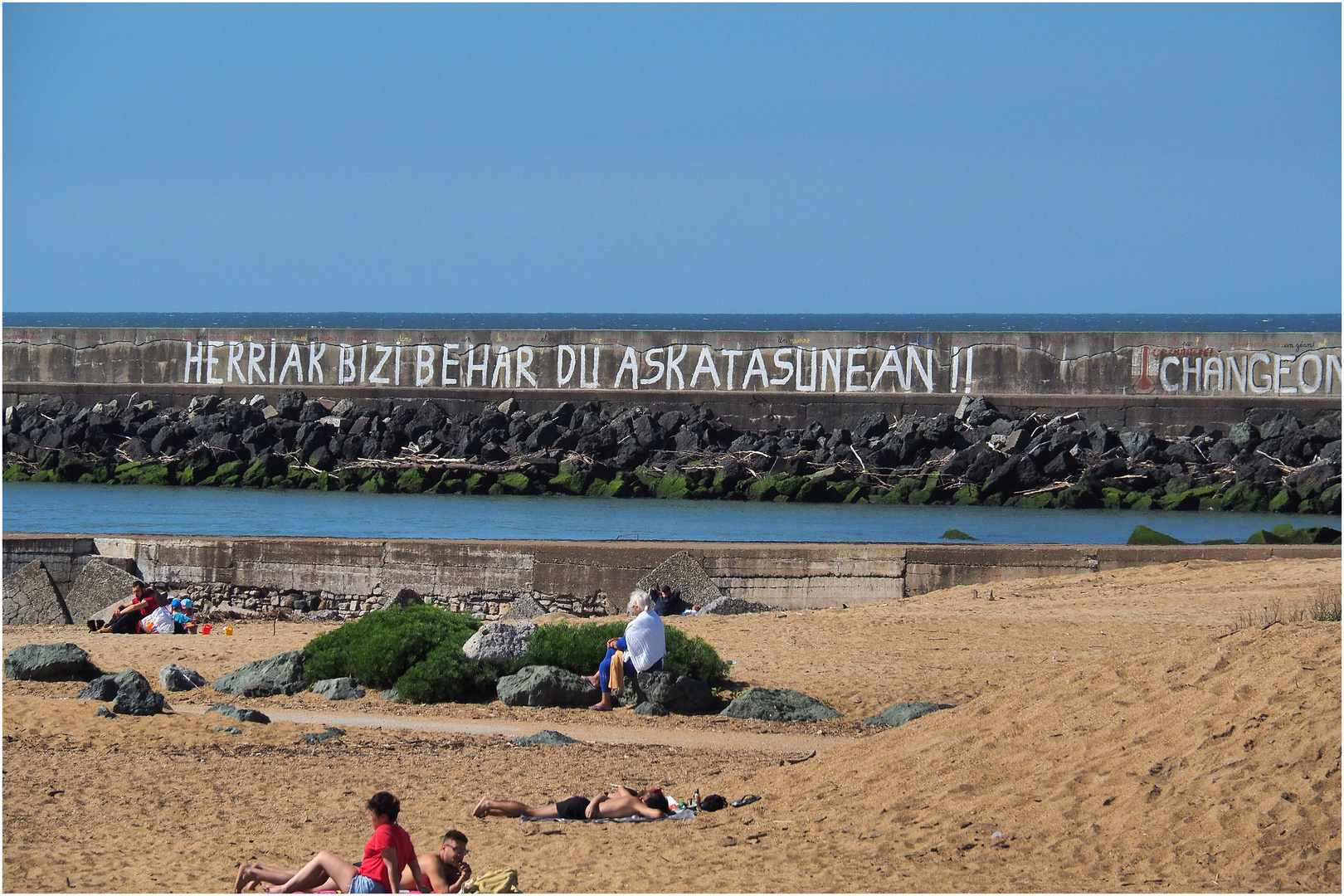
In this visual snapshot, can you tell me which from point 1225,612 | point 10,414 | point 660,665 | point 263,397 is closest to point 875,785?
point 660,665

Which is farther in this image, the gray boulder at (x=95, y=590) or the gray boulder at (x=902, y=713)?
the gray boulder at (x=95, y=590)

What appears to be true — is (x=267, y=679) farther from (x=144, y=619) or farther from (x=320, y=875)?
(x=320, y=875)

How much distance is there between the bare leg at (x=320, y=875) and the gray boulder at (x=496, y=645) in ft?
15.5

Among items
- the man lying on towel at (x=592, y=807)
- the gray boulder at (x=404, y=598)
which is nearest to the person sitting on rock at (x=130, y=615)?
the gray boulder at (x=404, y=598)

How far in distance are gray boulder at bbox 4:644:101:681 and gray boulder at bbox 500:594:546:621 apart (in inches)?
182

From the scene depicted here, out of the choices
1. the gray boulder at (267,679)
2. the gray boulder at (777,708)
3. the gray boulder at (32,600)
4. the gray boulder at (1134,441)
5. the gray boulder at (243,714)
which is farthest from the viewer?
the gray boulder at (1134,441)

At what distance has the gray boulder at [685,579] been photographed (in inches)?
596

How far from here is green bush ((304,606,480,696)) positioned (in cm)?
1102

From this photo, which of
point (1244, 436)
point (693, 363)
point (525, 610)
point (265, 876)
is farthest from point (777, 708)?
point (693, 363)

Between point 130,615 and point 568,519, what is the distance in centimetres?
1142

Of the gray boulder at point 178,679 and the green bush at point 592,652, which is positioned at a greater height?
the green bush at point 592,652

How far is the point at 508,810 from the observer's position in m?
7.46

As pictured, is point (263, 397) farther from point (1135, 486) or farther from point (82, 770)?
point (82, 770)

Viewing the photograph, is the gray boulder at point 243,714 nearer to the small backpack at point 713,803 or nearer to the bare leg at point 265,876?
the bare leg at point 265,876
